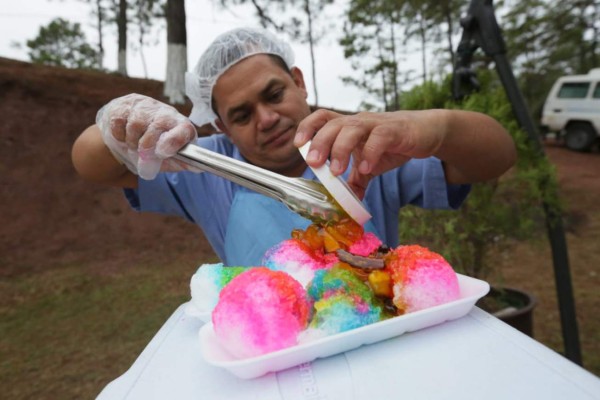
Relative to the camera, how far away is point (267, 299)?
0.70m

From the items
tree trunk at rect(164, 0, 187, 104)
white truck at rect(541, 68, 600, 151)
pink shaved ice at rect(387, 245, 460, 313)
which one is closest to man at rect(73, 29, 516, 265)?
pink shaved ice at rect(387, 245, 460, 313)

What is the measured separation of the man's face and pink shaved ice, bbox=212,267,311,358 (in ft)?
2.73

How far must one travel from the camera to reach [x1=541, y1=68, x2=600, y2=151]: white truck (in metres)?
10.0

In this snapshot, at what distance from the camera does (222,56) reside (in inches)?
63.4

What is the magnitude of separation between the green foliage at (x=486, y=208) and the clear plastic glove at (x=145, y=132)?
1774 mm

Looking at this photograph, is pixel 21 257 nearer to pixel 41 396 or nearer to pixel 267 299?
pixel 41 396

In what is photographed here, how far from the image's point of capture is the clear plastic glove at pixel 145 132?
1180 millimetres

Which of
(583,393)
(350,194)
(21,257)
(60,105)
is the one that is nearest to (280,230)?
(350,194)

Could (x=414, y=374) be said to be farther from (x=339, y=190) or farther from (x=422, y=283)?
(x=339, y=190)

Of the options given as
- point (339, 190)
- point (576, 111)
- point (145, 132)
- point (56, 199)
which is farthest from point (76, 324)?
point (576, 111)

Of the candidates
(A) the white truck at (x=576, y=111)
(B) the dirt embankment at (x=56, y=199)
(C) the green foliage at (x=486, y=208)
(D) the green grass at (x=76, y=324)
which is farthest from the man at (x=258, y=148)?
(A) the white truck at (x=576, y=111)

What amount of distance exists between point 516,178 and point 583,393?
221 centimetres

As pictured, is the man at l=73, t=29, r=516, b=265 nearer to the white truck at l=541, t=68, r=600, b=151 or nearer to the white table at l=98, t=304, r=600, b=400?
the white table at l=98, t=304, r=600, b=400

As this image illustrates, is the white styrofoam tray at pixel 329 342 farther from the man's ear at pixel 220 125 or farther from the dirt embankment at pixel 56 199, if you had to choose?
the dirt embankment at pixel 56 199
